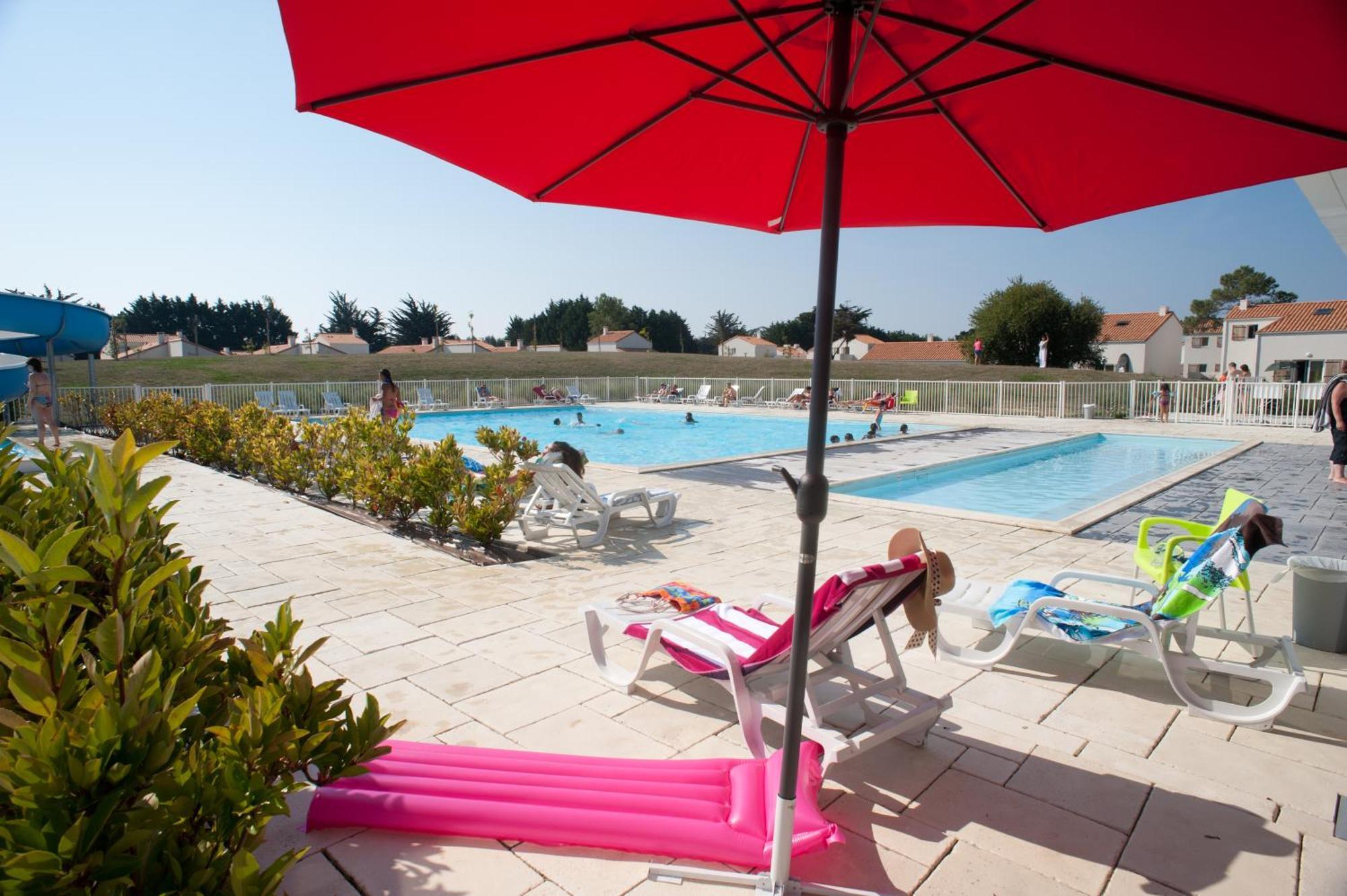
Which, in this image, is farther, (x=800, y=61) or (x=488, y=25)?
(x=800, y=61)

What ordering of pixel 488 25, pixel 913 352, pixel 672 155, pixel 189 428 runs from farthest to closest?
pixel 913 352 < pixel 189 428 < pixel 672 155 < pixel 488 25

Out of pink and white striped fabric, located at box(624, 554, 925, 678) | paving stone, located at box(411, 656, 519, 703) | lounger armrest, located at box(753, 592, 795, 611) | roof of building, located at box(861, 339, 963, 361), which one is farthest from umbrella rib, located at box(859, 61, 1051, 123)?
roof of building, located at box(861, 339, 963, 361)

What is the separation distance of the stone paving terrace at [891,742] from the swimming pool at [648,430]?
32.7 ft

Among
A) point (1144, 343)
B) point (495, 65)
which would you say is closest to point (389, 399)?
point (495, 65)

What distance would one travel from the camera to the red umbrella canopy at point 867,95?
192 cm

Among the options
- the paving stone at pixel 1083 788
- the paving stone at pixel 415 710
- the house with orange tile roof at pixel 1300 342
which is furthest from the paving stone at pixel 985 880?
the house with orange tile roof at pixel 1300 342

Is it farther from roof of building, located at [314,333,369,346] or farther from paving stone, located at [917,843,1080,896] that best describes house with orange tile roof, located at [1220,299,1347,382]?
roof of building, located at [314,333,369,346]

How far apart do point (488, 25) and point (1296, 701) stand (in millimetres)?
4187

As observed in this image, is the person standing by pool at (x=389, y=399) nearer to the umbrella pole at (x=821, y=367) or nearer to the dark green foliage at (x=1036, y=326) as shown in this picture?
the umbrella pole at (x=821, y=367)

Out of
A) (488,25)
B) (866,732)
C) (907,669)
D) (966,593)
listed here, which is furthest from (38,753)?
(966,593)

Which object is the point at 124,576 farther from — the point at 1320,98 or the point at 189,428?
the point at 189,428

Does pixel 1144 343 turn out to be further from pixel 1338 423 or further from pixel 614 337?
pixel 1338 423

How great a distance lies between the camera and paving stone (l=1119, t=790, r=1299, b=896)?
2.05 metres

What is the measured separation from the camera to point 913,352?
6612 centimetres
